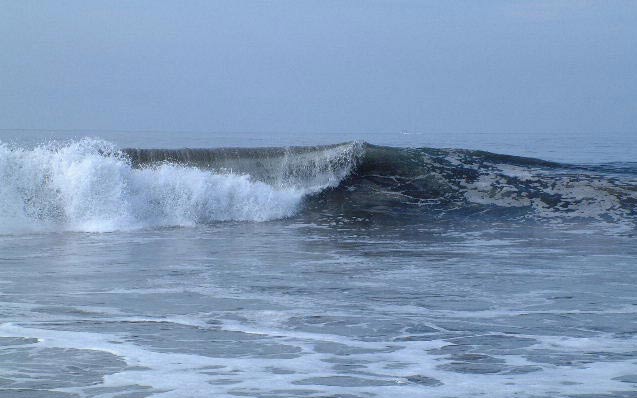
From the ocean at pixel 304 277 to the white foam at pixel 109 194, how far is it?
0.14 ft

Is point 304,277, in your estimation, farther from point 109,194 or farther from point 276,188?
point 276,188

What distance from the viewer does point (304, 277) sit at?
8.15 metres

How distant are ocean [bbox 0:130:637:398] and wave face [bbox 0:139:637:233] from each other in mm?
47

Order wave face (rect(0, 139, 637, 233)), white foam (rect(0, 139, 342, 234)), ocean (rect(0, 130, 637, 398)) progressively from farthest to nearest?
wave face (rect(0, 139, 637, 233)) < white foam (rect(0, 139, 342, 234)) < ocean (rect(0, 130, 637, 398))

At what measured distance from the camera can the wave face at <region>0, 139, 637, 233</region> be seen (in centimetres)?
1384

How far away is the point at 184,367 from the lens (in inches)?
190

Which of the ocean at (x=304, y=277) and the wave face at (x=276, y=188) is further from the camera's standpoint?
the wave face at (x=276, y=188)

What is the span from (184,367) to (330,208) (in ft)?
36.0

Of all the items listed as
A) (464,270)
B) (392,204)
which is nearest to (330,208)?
(392,204)

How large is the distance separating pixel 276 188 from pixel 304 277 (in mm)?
8719

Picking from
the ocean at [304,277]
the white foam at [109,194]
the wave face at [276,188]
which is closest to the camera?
the ocean at [304,277]

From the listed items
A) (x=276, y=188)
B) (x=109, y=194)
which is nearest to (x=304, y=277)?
(x=109, y=194)

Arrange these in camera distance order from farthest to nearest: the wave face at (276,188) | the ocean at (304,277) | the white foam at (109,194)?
the wave face at (276,188) < the white foam at (109,194) < the ocean at (304,277)

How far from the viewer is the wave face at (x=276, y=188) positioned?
45.4 ft
